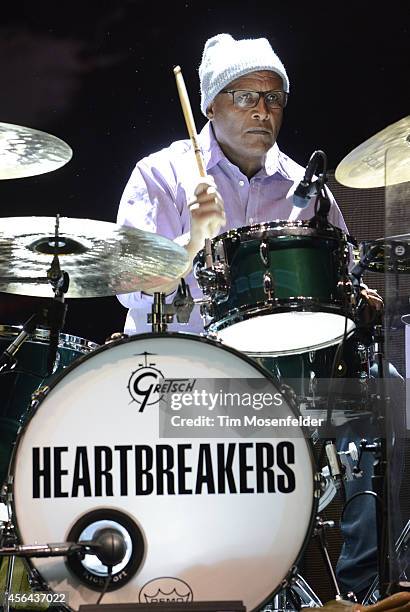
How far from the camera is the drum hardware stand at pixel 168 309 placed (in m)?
2.63

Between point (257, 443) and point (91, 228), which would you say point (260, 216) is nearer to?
point (91, 228)

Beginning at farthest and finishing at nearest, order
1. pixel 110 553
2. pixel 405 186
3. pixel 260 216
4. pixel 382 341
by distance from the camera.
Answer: pixel 260 216
pixel 382 341
pixel 405 186
pixel 110 553

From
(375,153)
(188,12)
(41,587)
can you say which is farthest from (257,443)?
(188,12)

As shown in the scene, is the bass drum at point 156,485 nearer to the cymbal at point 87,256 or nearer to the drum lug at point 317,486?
the drum lug at point 317,486

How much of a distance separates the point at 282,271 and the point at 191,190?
0.61m

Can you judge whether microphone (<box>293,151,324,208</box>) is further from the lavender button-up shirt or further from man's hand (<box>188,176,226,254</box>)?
the lavender button-up shirt

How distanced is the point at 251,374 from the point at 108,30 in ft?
4.77

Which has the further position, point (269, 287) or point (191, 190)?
point (191, 190)

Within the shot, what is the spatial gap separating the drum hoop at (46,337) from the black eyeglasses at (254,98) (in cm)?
86

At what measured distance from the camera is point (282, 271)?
275 cm

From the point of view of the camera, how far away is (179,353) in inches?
96.9

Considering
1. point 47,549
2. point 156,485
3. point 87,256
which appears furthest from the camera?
point 87,256

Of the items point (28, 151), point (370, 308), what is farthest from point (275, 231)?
point (28, 151)

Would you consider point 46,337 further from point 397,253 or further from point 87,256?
point 397,253
